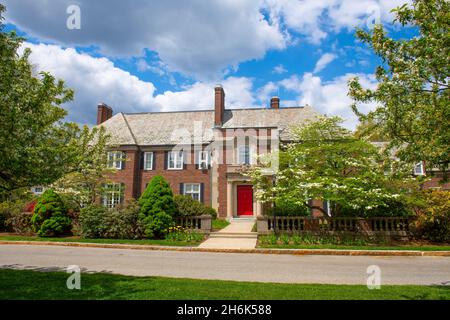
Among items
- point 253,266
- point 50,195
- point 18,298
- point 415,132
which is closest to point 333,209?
point 253,266

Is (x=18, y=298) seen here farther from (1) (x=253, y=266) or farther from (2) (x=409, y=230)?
(2) (x=409, y=230)

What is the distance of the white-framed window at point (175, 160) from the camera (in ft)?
95.2

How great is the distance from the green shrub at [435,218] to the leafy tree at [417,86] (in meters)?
10.2

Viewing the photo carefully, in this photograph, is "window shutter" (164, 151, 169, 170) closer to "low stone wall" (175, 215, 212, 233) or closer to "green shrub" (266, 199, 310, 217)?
"low stone wall" (175, 215, 212, 233)

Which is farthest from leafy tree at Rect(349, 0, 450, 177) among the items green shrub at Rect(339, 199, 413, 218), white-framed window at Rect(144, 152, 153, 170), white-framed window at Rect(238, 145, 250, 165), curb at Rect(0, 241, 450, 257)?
white-framed window at Rect(144, 152, 153, 170)

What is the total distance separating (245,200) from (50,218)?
14172 mm

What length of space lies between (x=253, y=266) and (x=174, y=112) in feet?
84.8

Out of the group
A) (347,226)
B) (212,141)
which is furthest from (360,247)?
(212,141)

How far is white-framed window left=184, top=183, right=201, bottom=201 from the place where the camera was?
28.1 m

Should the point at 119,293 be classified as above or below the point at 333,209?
below

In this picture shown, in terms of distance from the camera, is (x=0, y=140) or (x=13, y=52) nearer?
(x=0, y=140)

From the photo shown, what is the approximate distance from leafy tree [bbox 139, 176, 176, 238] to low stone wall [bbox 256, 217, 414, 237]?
502 centimetres

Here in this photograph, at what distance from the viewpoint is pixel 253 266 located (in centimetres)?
1060

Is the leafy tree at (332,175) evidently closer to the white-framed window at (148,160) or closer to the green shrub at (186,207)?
the green shrub at (186,207)
